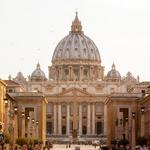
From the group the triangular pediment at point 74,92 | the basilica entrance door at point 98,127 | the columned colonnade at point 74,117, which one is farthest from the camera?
the triangular pediment at point 74,92

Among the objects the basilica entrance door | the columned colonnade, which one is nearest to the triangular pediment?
the columned colonnade

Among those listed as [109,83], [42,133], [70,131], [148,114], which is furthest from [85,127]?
[148,114]

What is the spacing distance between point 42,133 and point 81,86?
76520 mm

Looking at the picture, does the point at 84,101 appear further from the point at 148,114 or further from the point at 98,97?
the point at 148,114

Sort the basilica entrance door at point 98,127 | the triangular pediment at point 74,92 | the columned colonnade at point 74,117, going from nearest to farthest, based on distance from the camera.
A: the columned colonnade at point 74,117 → the basilica entrance door at point 98,127 → the triangular pediment at point 74,92

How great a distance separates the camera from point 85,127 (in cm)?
18338

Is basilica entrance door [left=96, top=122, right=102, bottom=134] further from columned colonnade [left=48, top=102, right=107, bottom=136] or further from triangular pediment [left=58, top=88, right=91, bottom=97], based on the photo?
triangular pediment [left=58, top=88, right=91, bottom=97]

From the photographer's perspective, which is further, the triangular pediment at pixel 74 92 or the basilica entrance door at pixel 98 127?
the triangular pediment at pixel 74 92

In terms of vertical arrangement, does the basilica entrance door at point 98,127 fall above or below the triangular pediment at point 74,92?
below

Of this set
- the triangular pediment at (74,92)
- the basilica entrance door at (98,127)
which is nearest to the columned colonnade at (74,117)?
the basilica entrance door at (98,127)

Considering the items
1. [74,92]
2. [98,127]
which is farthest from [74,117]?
[98,127]

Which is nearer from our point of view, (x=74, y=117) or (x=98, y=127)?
(x=98, y=127)

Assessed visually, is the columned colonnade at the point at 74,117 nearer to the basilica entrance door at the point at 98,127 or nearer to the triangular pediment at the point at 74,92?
the basilica entrance door at the point at 98,127

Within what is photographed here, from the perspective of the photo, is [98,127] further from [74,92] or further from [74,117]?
[74,92]
